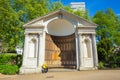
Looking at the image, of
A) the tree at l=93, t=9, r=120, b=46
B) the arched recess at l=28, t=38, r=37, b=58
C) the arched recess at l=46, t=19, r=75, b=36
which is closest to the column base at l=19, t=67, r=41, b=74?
the arched recess at l=28, t=38, r=37, b=58

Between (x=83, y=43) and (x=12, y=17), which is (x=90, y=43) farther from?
(x=12, y=17)

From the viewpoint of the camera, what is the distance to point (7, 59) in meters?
22.0

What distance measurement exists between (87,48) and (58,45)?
4.64 meters

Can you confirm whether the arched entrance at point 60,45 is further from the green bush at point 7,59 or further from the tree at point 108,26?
the tree at point 108,26

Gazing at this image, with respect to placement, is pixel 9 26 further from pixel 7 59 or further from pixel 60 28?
pixel 60 28

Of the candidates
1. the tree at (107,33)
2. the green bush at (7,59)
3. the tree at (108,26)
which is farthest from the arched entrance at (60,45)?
the tree at (108,26)

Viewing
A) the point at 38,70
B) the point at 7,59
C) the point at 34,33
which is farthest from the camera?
the point at 7,59

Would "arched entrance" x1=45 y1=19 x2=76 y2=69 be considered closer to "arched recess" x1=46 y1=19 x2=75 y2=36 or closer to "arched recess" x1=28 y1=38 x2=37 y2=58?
"arched recess" x1=46 y1=19 x2=75 y2=36

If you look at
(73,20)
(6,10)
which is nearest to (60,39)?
(73,20)

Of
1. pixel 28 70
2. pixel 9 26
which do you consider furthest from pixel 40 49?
pixel 9 26

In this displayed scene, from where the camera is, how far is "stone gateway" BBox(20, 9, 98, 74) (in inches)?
663

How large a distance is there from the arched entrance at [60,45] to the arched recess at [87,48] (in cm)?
156

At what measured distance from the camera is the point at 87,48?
58.6 feet

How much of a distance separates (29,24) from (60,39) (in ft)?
18.2
